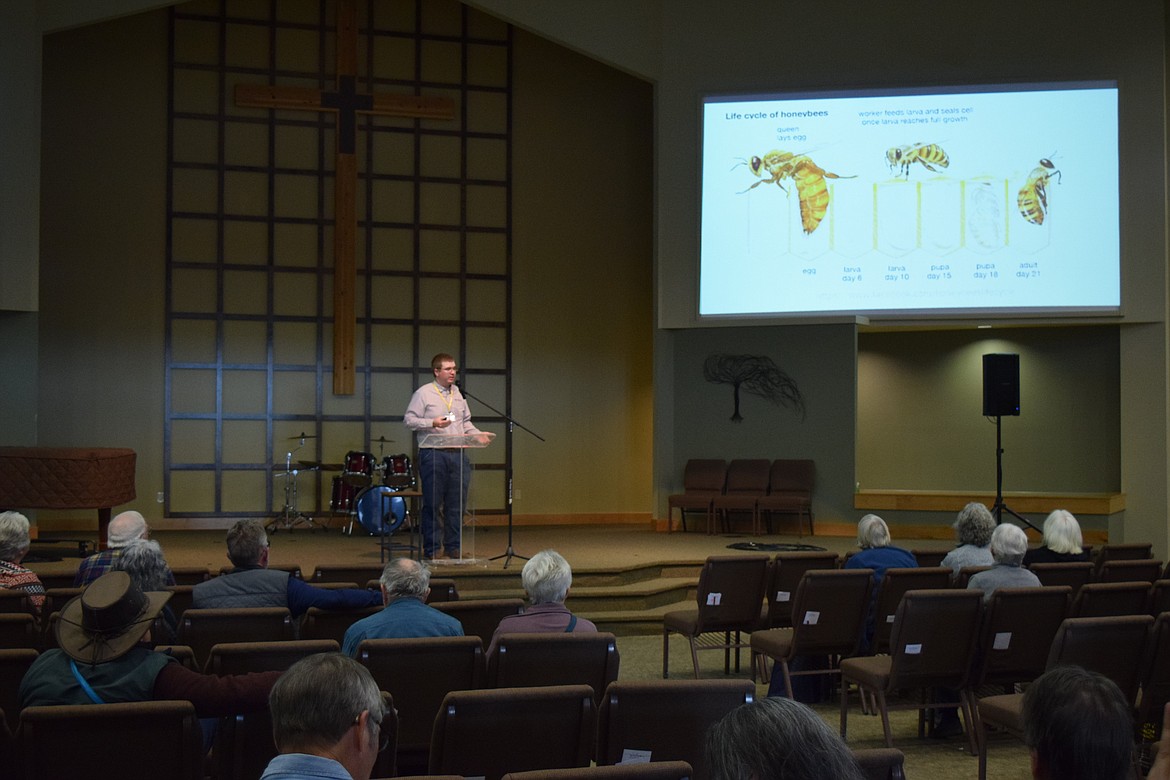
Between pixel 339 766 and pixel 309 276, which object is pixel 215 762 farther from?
pixel 309 276

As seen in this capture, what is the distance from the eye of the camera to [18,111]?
32.4 ft

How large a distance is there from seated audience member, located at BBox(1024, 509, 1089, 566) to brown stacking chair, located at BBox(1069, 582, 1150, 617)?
1081 mm

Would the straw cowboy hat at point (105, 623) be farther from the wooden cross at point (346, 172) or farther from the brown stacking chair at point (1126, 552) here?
the wooden cross at point (346, 172)

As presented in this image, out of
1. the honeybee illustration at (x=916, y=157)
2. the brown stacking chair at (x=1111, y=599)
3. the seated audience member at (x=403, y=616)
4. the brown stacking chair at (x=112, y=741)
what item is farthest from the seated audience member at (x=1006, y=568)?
the honeybee illustration at (x=916, y=157)

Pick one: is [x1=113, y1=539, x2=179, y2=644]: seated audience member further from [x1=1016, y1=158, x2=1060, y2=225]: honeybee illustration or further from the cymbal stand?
[x1=1016, y1=158, x2=1060, y2=225]: honeybee illustration

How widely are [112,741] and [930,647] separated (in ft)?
10.7

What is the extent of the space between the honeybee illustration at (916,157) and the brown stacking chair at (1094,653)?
24.2ft

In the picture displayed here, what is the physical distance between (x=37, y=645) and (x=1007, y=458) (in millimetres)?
10717

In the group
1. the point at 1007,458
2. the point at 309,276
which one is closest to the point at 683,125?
the point at 309,276

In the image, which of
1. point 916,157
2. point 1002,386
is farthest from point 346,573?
point 916,157

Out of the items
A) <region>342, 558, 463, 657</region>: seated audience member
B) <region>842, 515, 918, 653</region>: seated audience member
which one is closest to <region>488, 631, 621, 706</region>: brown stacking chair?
<region>342, 558, 463, 657</region>: seated audience member

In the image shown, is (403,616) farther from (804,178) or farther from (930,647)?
(804,178)

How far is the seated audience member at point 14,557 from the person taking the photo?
14.5ft

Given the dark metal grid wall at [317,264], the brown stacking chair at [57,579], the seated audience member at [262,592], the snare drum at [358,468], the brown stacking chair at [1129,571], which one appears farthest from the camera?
the dark metal grid wall at [317,264]
